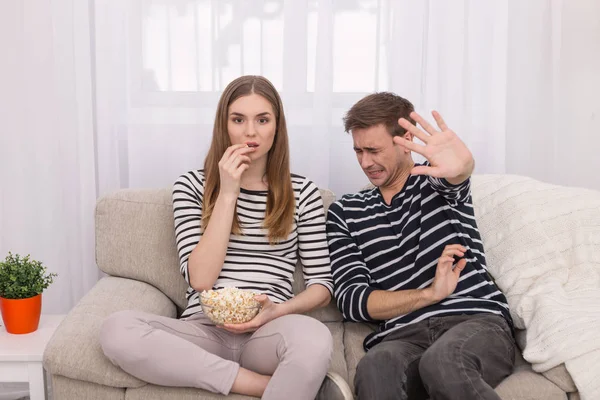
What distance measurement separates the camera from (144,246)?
83.9 inches

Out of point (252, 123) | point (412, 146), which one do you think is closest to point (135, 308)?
point (252, 123)

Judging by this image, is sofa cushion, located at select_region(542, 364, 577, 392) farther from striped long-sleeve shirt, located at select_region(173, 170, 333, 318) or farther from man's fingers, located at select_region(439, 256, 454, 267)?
striped long-sleeve shirt, located at select_region(173, 170, 333, 318)

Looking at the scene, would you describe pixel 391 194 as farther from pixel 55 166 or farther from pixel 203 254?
pixel 55 166

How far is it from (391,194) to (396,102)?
264 millimetres

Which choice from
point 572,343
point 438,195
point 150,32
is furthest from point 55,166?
point 572,343

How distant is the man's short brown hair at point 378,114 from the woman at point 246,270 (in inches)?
8.2

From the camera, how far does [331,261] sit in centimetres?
202

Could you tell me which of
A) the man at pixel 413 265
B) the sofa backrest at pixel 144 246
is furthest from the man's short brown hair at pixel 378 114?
the sofa backrest at pixel 144 246

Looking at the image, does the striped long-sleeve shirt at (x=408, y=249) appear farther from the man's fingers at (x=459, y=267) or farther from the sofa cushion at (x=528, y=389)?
the sofa cushion at (x=528, y=389)

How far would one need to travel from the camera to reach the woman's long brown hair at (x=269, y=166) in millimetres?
Result: 1950

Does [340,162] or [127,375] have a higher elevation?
[340,162]

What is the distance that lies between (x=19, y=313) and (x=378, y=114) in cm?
116

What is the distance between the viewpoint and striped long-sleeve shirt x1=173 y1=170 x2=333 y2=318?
194cm

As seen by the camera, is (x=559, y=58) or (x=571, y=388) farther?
(x=559, y=58)
